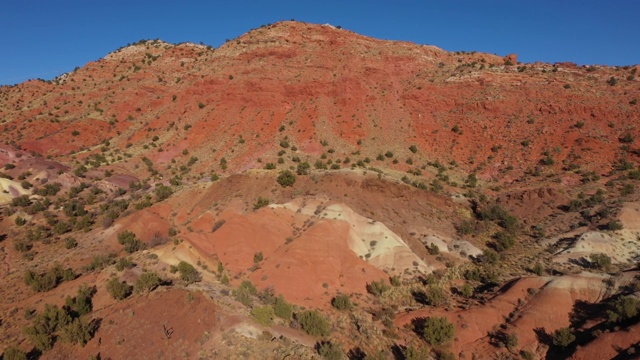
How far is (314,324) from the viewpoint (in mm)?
16125

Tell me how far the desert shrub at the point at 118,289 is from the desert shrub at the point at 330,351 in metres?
9.14

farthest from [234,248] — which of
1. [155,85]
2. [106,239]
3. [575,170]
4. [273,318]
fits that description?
[155,85]

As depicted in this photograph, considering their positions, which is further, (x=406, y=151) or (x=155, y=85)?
(x=155, y=85)

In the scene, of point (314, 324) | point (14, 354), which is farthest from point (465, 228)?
point (14, 354)

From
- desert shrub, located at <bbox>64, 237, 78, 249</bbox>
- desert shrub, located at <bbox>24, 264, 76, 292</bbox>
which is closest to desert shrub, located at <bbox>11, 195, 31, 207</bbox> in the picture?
desert shrub, located at <bbox>64, 237, 78, 249</bbox>

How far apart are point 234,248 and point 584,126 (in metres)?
37.0

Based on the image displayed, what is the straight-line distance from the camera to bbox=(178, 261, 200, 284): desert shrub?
725 inches

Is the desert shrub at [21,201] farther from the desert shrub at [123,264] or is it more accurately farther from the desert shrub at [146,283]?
the desert shrub at [146,283]

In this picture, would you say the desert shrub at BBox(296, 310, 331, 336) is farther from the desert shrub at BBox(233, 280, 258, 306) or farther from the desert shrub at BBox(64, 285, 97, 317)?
the desert shrub at BBox(64, 285, 97, 317)

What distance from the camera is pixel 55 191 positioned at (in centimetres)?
3259

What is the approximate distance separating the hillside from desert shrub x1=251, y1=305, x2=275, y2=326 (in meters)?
0.10

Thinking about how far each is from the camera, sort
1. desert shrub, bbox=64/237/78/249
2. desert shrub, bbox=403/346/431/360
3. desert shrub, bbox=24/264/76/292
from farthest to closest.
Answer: desert shrub, bbox=64/237/78/249
desert shrub, bbox=24/264/76/292
desert shrub, bbox=403/346/431/360

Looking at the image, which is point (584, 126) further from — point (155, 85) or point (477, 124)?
point (155, 85)

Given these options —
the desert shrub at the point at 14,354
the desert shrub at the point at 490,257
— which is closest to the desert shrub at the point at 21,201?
the desert shrub at the point at 14,354
